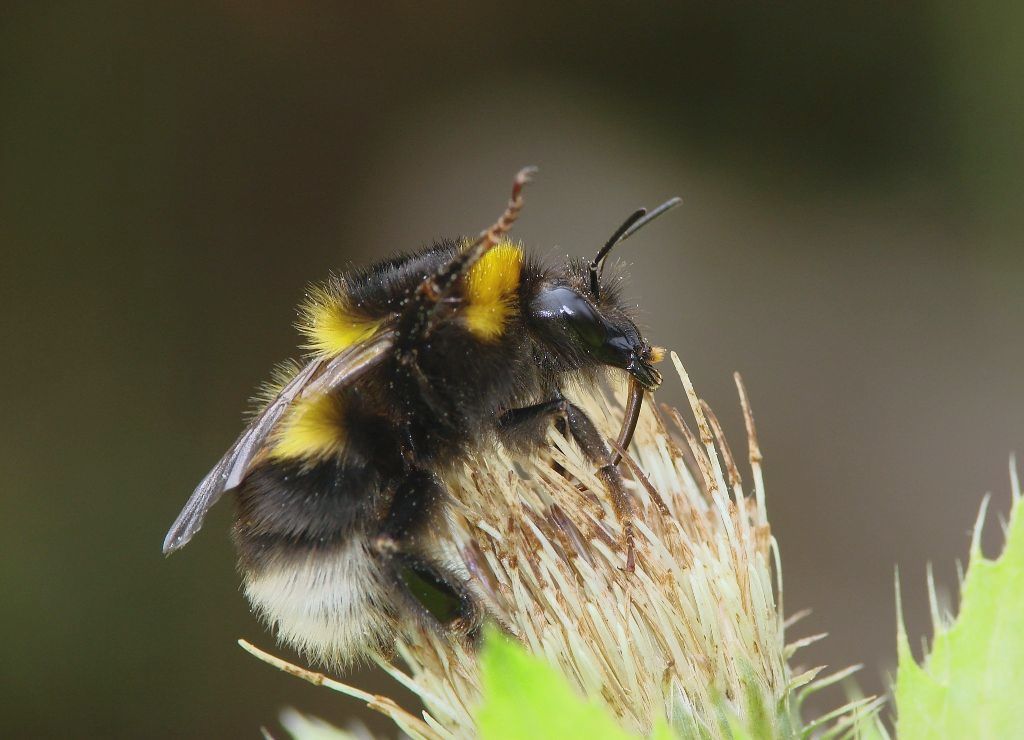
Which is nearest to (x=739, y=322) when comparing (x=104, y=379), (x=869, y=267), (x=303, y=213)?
(x=869, y=267)

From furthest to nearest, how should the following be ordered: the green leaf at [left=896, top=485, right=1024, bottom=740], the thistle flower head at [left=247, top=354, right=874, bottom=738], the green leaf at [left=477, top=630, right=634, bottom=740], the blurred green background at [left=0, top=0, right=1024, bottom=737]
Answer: the blurred green background at [left=0, top=0, right=1024, bottom=737] < the thistle flower head at [left=247, top=354, right=874, bottom=738] < the green leaf at [left=896, top=485, right=1024, bottom=740] < the green leaf at [left=477, top=630, right=634, bottom=740]

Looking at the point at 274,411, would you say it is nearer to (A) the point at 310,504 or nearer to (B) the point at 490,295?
(A) the point at 310,504

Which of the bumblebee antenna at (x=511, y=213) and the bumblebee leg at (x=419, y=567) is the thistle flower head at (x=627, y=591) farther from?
the bumblebee antenna at (x=511, y=213)

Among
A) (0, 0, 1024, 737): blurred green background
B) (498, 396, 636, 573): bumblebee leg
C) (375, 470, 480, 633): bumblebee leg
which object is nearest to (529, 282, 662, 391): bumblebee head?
(498, 396, 636, 573): bumblebee leg

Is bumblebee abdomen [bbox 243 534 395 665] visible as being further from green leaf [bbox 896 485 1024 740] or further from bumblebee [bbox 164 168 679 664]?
green leaf [bbox 896 485 1024 740]

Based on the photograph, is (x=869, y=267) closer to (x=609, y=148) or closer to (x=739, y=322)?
(x=739, y=322)

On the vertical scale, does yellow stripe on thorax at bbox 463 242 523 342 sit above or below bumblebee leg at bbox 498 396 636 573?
above

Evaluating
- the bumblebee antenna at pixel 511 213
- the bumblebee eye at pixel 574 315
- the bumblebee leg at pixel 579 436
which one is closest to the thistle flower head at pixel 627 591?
the bumblebee leg at pixel 579 436
